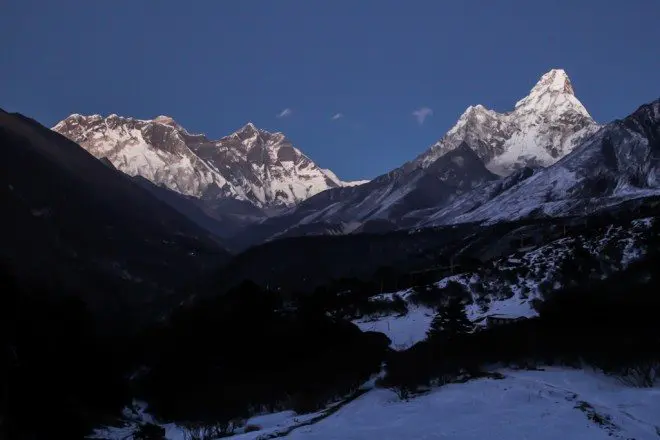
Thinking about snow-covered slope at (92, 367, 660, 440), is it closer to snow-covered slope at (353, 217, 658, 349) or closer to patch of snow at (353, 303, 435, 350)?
patch of snow at (353, 303, 435, 350)

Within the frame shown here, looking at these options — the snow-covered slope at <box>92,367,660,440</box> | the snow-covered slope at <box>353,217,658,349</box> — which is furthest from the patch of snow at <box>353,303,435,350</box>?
the snow-covered slope at <box>92,367,660,440</box>

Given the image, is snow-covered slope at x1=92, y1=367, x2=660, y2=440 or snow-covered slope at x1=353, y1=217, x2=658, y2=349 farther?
snow-covered slope at x1=353, y1=217, x2=658, y2=349

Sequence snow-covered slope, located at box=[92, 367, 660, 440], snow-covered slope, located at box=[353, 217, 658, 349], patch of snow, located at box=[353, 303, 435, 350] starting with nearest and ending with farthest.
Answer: snow-covered slope, located at box=[92, 367, 660, 440]
patch of snow, located at box=[353, 303, 435, 350]
snow-covered slope, located at box=[353, 217, 658, 349]

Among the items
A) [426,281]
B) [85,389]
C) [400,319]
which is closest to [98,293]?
[426,281]

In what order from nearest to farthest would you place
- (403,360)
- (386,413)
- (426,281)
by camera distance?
(386,413), (403,360), (426,281)

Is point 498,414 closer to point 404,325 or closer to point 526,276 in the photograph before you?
point 404,325

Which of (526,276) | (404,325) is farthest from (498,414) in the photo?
(526,276)

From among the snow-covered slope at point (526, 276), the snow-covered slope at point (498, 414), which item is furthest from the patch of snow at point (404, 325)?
the snow-covered slope at point (498, 414)

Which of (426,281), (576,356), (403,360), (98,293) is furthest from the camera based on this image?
(98,293)

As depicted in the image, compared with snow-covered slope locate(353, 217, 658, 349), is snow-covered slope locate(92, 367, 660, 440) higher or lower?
lower

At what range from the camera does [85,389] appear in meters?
49.4

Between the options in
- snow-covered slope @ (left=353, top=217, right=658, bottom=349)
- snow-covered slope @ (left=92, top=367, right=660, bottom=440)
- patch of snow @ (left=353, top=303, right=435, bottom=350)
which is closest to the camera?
snow-covered slope @ (left=92, top=367, right=660, bottom=440)

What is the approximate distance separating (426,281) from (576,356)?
7541cm

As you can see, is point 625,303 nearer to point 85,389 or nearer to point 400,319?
point 400,319
